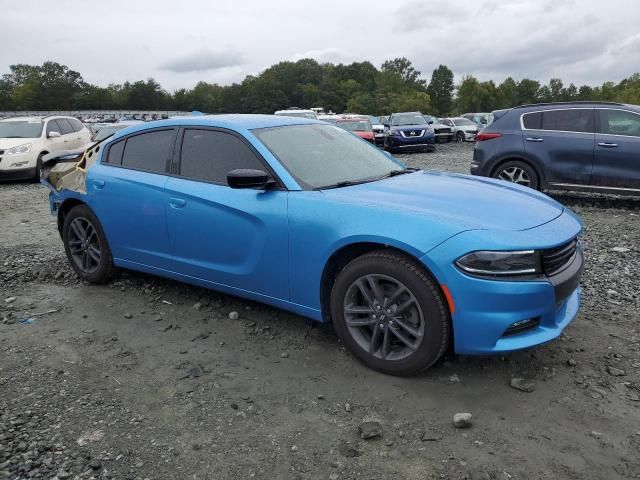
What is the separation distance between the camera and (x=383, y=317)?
329cm

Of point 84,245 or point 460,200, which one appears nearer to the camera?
point 460,200

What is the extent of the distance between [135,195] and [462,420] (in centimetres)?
316

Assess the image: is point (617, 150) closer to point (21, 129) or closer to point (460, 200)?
point (460, 200)

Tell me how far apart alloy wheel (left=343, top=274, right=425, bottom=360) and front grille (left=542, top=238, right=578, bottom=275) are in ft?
2.54

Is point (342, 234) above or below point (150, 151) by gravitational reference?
below

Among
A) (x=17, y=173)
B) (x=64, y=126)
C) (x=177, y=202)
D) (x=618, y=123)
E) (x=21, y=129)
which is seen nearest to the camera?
(x=177, y=202)

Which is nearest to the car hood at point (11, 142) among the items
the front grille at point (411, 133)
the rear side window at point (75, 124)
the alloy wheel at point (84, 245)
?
the rear side window at point (75, 124)

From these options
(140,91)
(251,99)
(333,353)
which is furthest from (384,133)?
(140,91)

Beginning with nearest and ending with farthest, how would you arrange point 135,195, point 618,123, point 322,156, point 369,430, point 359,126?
point 369,430
point 322,156
point 135,195
point 618,123
point 359,126

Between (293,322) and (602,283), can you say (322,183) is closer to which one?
(293,322)

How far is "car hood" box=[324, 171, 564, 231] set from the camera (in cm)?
319

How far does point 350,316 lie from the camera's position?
3443 millimetres

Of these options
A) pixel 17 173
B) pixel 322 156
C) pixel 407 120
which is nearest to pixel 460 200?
pixel 322 156

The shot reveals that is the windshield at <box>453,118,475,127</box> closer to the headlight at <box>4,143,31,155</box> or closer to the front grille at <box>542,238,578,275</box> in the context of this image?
the headlight at <box>4,143,31,155</box>
